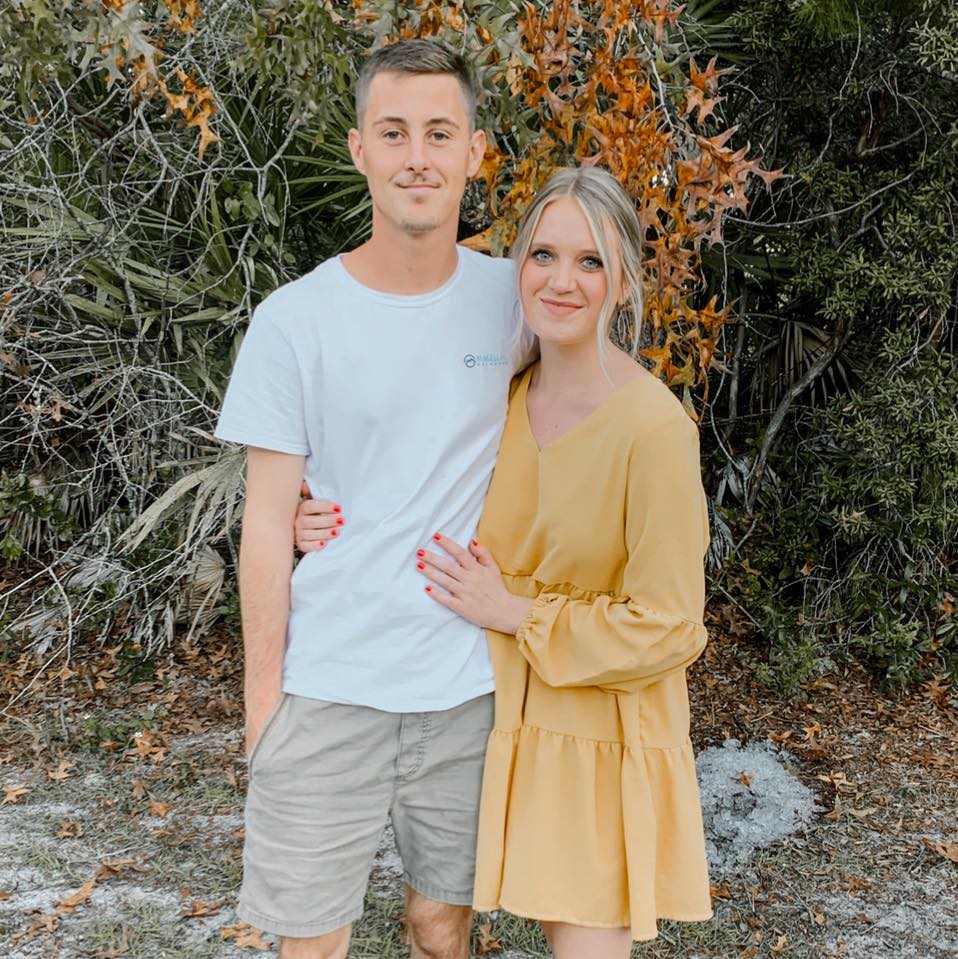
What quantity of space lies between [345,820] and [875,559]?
3698 mm

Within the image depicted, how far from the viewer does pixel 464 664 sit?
7.14 feet

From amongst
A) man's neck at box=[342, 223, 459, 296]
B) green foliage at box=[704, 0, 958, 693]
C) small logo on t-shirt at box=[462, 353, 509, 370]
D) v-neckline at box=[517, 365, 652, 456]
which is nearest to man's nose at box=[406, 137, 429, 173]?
man's neck at box=[342, 223, 459, 296]

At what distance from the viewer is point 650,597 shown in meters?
2.03

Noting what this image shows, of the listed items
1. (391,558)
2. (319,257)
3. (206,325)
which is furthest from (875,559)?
(391,558)

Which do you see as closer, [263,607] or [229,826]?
[263,607]

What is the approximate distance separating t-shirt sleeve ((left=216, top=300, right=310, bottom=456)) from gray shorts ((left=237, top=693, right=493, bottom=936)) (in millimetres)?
529

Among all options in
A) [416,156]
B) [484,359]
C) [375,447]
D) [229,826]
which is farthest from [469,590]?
[229,826]

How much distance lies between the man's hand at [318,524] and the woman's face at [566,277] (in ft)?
1.77

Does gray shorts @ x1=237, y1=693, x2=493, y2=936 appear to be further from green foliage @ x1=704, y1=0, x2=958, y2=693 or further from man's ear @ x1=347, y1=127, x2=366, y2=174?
green foliage @ x1=704, y1=0, x2=958, y2=693

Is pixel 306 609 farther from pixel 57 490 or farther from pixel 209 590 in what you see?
pixel 57 490

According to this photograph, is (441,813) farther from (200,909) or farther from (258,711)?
(200,909)

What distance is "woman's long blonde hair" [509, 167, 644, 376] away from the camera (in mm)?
2057

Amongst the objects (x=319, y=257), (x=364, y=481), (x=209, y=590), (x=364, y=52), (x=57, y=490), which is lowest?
(x=209, y=590)

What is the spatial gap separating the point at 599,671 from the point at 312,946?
2.71 ft
